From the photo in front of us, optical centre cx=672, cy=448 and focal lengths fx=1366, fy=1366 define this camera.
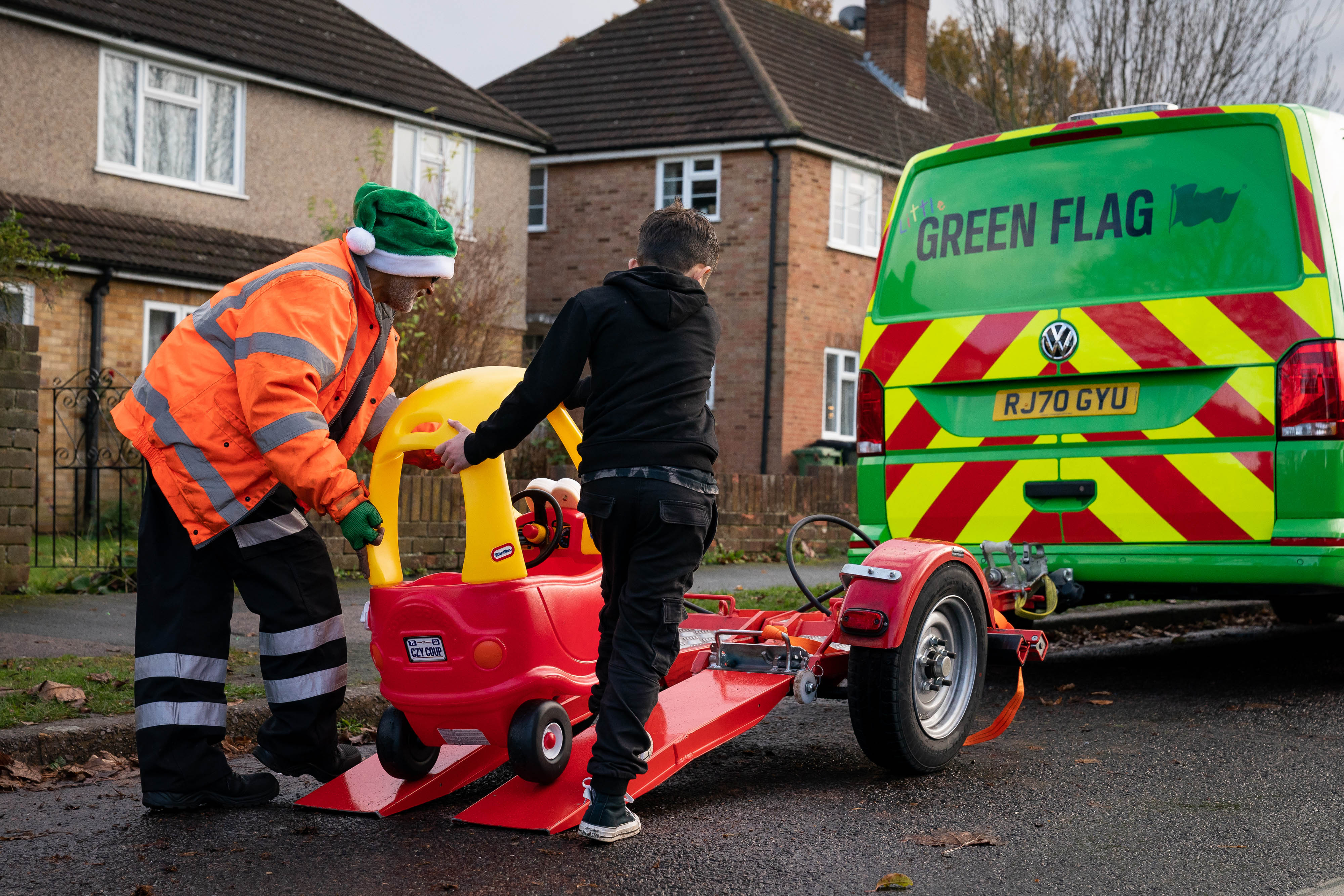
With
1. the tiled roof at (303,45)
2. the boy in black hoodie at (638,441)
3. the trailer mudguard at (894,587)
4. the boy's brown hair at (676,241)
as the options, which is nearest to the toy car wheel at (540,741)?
the boy in black hoodie at (638,441)

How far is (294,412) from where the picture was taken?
152 inches

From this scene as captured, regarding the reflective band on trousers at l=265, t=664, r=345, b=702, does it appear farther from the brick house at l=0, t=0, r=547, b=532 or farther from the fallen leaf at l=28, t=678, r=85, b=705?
the brick house at l=0, t=0, r=547, b=532

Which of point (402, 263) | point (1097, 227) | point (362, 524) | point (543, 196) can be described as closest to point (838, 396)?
point (543, 196)

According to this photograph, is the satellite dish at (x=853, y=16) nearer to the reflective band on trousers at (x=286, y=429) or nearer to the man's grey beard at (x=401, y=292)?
the man's grey beard at (x=401, y=292)

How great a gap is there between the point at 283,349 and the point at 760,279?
19.6m

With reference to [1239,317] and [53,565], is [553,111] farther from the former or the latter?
[1239,317]

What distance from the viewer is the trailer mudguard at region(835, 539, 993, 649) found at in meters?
4.21

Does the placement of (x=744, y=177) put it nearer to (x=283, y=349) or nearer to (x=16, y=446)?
(x=16, y=446)

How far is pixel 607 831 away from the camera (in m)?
3.59

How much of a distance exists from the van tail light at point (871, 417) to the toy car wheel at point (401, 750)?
2762 millimetres

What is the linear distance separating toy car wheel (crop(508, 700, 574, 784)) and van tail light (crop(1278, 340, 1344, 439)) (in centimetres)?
309

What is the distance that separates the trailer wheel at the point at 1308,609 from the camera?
6.56 m

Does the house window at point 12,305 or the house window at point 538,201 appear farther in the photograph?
the house window at point 538,201

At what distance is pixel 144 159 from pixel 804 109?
1144 cm
